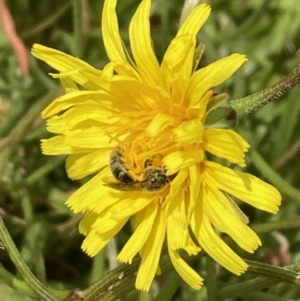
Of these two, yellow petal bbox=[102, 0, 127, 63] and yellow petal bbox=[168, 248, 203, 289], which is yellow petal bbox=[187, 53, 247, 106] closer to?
yellow petal bbox=[102, 0, 127, 63]

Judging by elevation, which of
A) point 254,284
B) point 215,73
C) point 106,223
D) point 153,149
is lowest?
point 254,284

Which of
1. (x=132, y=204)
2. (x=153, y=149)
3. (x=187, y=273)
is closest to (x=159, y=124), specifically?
(x=153, y=149)

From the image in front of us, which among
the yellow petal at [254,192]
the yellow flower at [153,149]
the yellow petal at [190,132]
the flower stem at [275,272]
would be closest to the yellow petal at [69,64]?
the yellow flower at [153,149]

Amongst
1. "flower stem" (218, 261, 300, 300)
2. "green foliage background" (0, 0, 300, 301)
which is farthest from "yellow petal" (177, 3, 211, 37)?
"green foliage background" (0, 0, 300, 301)

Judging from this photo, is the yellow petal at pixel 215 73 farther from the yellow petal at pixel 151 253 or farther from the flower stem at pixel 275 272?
the flower stem at pixel 275 272

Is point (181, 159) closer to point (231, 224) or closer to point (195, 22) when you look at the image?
point (231, 224)
